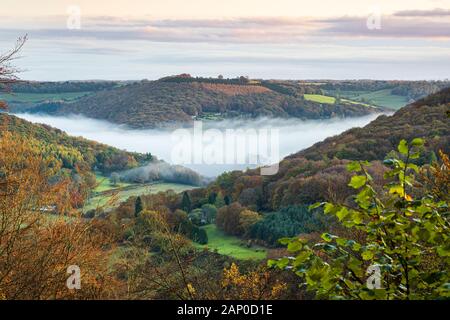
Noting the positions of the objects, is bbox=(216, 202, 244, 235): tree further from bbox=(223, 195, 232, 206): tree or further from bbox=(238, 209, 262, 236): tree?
bbox=(223, 195, 232, 206): tree

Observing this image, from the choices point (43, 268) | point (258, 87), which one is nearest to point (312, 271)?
point (43, 268)

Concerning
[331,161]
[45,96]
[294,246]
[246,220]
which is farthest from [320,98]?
[294,246]

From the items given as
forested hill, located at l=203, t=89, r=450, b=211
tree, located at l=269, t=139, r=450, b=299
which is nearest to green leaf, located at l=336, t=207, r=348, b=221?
tree, located at l=269, t=139, r=450, b=299

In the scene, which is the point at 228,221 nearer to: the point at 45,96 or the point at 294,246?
the point at 294,246

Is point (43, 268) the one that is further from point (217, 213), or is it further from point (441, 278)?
point (217, 213)

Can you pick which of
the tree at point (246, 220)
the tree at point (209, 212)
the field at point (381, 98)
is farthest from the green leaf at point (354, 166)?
the field at point (381, 98)
